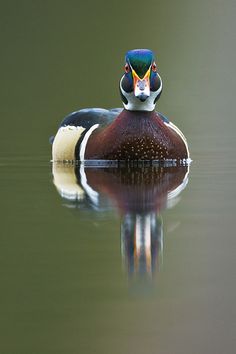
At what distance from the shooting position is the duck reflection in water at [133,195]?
3.39 metres

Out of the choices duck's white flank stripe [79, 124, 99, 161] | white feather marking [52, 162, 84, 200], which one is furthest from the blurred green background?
white feather marking [52, 162, 84, 200]

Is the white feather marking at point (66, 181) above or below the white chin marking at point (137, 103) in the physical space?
below

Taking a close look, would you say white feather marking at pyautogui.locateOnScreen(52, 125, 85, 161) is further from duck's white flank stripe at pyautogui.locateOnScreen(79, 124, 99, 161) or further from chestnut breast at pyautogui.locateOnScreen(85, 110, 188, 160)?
chestnut breast at pyautogui.locateOnScreen(85, 110, 188, 160)

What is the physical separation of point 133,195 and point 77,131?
309cm

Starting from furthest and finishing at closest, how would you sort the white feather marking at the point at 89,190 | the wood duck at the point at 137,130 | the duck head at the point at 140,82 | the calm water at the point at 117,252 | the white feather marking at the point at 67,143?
1. the white feather marking at the point at 67,143
2. the wood duck at the point at 137,130
3. the duck head at the point at 140,82
4. the white feather marking at the point at 89,190
5. the calm water at the point at 117,252

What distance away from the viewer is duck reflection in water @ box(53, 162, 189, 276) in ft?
11.1

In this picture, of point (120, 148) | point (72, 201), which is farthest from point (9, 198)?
point (120, 148)

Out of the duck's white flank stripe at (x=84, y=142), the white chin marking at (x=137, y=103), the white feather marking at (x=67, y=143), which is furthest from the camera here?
the white feather marking at (x=67, y=143)

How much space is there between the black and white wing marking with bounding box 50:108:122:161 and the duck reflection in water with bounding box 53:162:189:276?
147mm

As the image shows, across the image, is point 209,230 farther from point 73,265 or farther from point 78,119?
point 78,119

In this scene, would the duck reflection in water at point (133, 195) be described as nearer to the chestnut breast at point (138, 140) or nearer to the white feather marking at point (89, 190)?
the white feather marking at point (89, 190)

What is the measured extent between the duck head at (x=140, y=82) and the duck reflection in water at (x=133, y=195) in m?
0.51

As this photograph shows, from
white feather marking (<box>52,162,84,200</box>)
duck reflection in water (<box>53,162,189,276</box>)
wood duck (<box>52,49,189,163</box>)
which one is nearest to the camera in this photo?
duck reflection in water (<box>53,162,189,276</box>)

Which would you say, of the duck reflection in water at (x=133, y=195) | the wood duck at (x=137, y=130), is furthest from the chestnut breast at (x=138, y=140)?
the duck reflection in water at (x=133, y=195)
